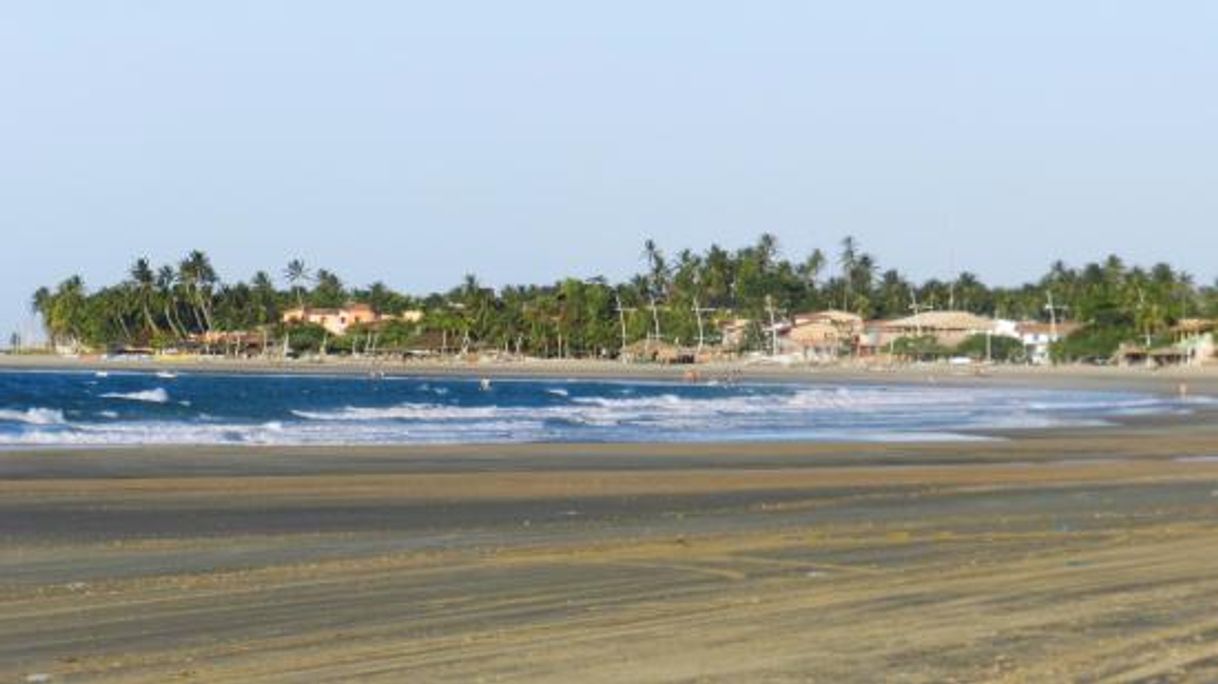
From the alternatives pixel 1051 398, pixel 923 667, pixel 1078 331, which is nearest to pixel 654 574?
pixel 923 667

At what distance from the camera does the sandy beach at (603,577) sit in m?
8.49

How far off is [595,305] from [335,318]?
36379 mm

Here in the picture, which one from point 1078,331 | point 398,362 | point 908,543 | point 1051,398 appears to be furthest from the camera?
point 398,362

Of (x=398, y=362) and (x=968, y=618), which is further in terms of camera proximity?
(x=398, y=362)

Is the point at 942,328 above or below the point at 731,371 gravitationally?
above

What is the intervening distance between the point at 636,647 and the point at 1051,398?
70.1 metres

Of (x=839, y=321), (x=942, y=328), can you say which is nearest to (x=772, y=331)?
(x=839, y=321)

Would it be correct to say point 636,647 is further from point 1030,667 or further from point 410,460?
point 410,460

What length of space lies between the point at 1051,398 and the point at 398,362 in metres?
107

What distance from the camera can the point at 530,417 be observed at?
5091 centimetres

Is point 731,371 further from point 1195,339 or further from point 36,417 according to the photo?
point 36,417

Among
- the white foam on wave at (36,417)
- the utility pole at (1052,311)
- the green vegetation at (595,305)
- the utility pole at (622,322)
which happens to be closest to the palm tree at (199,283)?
the green vegetation at (595,305)

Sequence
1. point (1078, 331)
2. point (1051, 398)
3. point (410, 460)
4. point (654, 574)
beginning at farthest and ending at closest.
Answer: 1. point (1078, 331)
2. point (1051, 398)
3. point (410, 460)
4. point (654, 574)

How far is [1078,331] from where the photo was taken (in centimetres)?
14988
